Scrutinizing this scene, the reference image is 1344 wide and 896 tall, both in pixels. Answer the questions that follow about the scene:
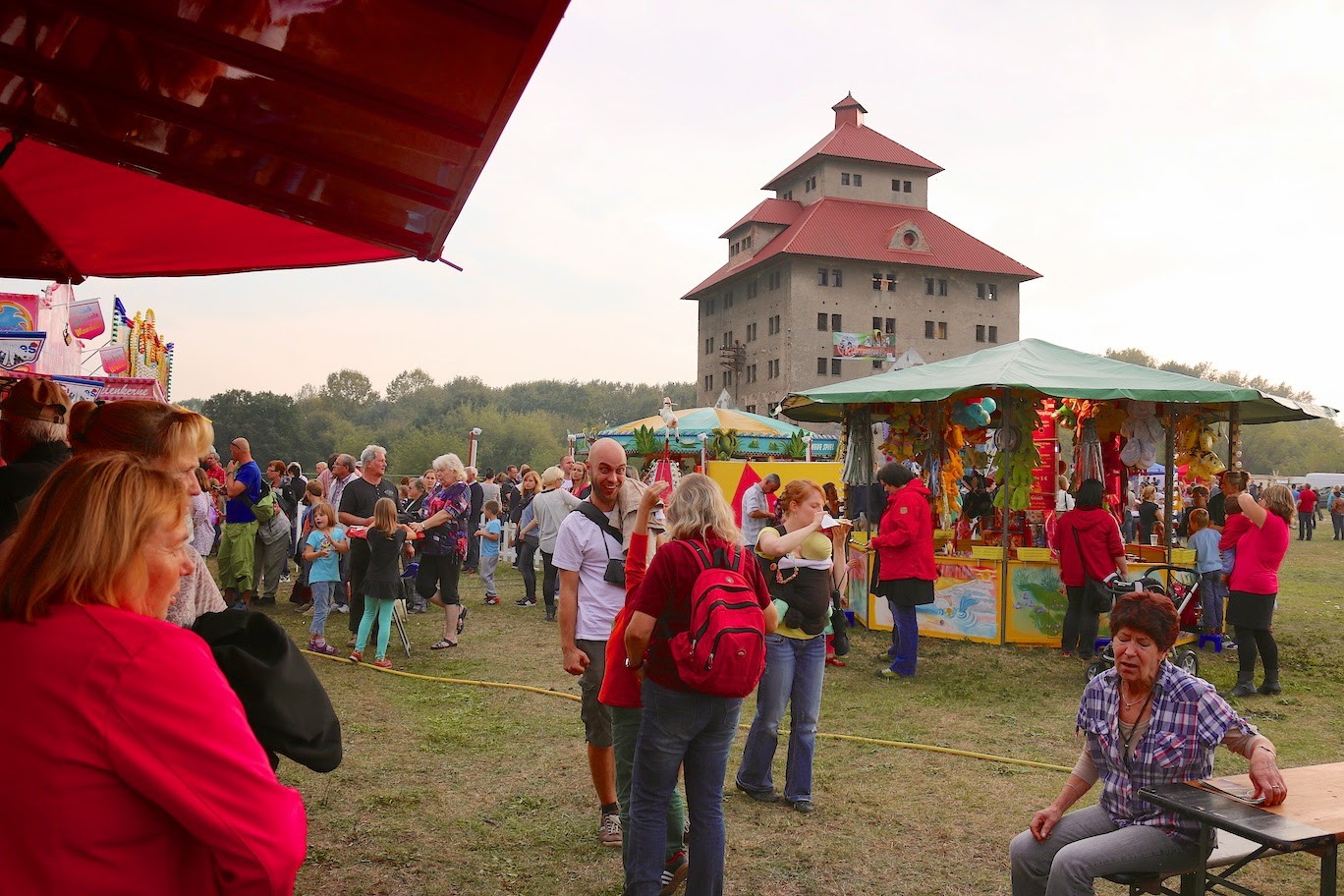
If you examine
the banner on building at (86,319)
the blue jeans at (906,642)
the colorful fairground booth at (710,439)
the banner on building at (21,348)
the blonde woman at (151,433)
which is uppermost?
the banner on building at (86,319)

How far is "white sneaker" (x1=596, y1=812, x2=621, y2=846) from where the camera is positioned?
494 cm

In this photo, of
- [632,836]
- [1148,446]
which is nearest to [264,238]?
[632,836]

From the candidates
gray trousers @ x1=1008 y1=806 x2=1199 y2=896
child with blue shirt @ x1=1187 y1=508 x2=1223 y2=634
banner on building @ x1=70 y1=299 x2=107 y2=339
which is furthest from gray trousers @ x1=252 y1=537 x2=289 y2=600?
gray trousers @ x1=1008 y1=806 x2=1199 y2=896

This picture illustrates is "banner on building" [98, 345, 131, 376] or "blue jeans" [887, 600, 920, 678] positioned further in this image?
"banner on building" [98, 345, 131, 376]

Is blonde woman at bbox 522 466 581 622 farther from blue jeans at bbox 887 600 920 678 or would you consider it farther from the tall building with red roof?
the tall building with red roof

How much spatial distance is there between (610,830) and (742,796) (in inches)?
44.0

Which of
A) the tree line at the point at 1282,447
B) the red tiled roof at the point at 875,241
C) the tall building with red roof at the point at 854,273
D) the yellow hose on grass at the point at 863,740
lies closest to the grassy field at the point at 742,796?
the yellow hose on grass at the point at 863,740

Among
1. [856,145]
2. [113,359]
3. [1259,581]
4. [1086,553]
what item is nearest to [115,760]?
[1259,581]

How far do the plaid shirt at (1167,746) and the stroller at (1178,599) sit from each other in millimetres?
4859

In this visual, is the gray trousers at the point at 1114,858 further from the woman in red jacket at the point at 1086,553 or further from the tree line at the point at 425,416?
the tree line at the point at 425,416

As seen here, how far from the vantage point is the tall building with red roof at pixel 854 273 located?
54.9 m

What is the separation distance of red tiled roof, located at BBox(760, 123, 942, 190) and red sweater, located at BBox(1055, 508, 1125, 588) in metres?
48.6

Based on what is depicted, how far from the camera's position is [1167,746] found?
3467 millimetres

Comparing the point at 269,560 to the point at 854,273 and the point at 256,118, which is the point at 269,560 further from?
the point at 854,273
